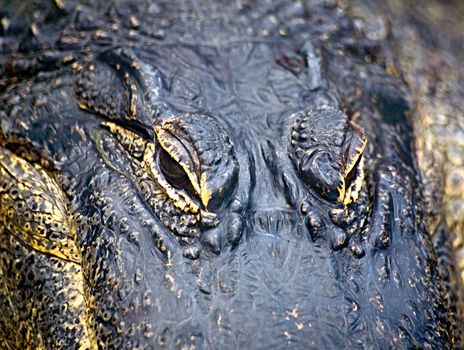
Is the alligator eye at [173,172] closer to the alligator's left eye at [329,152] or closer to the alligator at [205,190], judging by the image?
the alligator at [205,190]

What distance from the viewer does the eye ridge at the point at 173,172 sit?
3.04m

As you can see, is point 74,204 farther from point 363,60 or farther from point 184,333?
point 363,60

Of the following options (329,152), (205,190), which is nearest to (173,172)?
(205,190)

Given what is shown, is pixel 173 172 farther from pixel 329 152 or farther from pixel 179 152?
pixel 329 152

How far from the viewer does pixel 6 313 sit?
135 inches

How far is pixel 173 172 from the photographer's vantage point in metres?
3.09

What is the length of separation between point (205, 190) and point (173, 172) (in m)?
0.22

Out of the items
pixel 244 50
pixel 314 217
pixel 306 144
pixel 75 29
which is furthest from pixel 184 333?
pixel 75 29

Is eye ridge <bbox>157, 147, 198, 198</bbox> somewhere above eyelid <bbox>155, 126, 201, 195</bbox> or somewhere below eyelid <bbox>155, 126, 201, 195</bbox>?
below

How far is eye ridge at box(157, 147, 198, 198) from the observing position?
3.04 metres

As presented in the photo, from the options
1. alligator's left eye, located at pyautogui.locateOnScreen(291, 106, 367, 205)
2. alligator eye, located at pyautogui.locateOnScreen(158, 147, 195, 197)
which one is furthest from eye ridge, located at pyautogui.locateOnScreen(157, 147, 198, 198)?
alligator's left eye, located at pyautogui.locateOnScreen(291, 106, 367, 205)

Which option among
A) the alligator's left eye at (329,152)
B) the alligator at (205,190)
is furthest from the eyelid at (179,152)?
the alligator's left eye at (329,152)

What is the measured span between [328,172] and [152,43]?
113 cm

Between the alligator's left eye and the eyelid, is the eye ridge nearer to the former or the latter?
the eyelid
